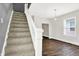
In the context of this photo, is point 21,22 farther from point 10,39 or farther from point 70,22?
point 70,22

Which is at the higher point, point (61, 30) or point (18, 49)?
point (61, 30)

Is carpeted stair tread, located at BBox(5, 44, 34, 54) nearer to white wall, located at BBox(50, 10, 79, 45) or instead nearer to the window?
white wall, located at BBox(50, 10, 79, 45)

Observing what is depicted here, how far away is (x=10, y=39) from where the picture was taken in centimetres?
239

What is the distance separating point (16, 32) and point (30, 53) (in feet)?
3.50

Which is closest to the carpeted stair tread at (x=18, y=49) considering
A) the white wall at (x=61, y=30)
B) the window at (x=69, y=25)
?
the white wall at (x=61, y=30)

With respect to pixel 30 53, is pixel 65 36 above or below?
above

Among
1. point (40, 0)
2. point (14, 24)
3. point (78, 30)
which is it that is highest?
point (40, 0)

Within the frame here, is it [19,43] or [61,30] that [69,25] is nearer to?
[61,30]

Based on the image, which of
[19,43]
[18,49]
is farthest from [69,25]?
[18,49]

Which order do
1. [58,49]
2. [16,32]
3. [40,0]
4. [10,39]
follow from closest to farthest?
[40,0] < [10,39] < [58,49] < [16,32]

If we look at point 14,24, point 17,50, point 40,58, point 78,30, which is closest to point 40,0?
point 40,58

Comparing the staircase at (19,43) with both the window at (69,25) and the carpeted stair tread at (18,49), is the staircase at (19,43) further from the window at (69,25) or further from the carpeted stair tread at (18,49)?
the window at (69,25)

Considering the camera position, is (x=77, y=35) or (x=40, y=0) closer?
(x=40, y=0)

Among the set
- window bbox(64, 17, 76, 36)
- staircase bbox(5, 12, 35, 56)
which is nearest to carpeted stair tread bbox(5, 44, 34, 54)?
staircase bbox(5, 12, 35, 56)
